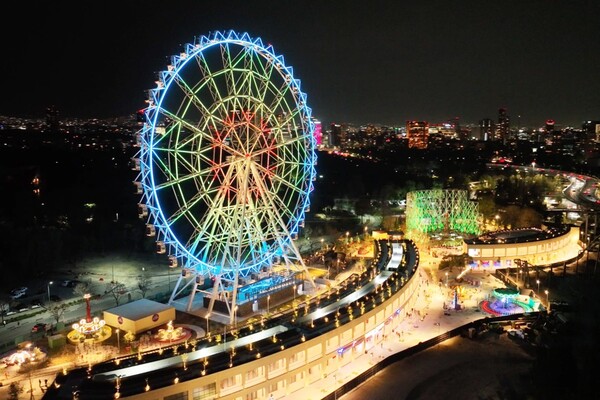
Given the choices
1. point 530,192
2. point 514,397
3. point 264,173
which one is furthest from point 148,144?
point 530,192

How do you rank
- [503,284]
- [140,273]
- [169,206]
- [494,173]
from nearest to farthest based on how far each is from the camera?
1. [503,284]
2. [140,273]
3. [169,206]
4. [494,173]

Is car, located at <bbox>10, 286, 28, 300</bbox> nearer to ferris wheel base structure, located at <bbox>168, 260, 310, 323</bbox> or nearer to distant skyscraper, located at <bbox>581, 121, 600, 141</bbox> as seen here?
ferris wheel base structure, located at <bbox>168, 260, 310, 323</bbox>

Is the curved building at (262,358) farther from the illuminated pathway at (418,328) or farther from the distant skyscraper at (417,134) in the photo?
the distant skyscraper at (417,134)

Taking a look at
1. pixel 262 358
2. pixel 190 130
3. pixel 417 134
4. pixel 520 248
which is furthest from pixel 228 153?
pixel 417 134

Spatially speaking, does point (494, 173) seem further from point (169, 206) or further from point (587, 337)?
point (587, 337)

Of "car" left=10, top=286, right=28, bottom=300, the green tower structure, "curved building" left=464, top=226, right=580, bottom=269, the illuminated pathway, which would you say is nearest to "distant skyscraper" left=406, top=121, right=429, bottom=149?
the green tower structure

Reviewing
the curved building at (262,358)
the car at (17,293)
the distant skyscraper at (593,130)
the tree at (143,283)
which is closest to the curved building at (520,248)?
the curved building at (262,358)
